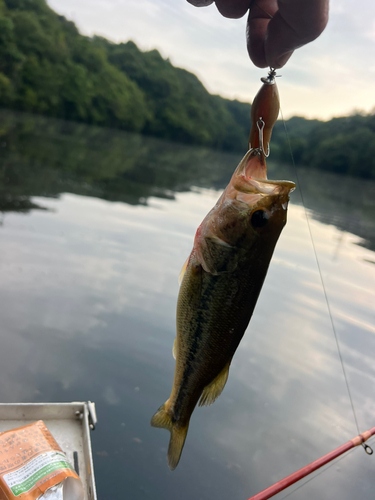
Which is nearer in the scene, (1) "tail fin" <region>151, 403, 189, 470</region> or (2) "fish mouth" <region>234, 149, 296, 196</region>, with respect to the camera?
(2) "fish mouth" <region>234, 149, 296, 196</region>

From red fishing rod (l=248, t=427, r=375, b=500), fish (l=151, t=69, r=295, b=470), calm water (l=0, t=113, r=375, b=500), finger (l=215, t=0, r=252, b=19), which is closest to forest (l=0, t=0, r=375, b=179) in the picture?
calm water (l=0, t=113, r=375, b=500)


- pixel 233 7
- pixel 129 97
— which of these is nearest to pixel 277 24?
pixel 233 7

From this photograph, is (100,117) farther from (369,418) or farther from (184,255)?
(369,418)

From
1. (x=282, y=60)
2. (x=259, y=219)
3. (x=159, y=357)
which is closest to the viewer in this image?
(x=259, y=219)

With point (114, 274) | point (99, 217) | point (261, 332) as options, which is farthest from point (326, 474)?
point (99, 217)

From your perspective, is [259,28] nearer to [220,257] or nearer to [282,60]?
[282,60]

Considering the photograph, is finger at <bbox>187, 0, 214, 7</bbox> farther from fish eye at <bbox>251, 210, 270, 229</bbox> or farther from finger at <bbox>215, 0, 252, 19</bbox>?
fish eye at <bbox>251, 210, 270, 229</bbox>
